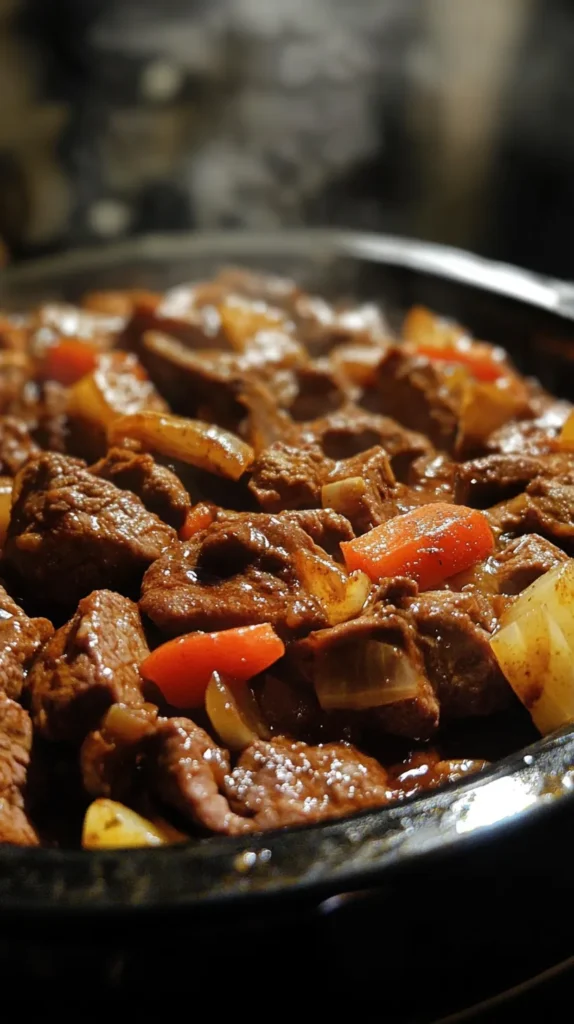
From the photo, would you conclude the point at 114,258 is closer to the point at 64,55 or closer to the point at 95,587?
the point at 95,587

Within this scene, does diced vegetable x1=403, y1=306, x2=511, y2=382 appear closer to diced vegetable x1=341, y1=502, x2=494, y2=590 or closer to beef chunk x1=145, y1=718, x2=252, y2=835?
diced vegetable x1=341, y1=502, x2=494, y2=590

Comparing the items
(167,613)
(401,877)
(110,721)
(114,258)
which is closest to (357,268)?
(114,258)

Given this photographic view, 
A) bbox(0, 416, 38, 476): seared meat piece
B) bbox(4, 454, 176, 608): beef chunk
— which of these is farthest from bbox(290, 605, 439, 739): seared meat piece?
bbox(0, 416, 38, 476): seared meat piece

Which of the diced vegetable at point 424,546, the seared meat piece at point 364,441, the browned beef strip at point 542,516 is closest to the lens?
the diced vegetable at point 424,546

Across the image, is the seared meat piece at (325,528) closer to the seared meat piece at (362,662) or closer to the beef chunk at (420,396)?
the seared meat piece at (362,662)

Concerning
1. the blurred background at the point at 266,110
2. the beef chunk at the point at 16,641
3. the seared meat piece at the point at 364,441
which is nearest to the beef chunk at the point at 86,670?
the beef chunk at the point at 16,641

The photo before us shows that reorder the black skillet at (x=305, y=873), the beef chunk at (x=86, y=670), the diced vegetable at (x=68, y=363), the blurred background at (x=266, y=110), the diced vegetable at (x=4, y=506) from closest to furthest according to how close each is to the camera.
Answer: the black skillet at (x=305, y=873) < the beef chunk at (x=86, y=670) < the diced vegetable at (x=4, y=506) < the diced vegetable at (x=68, y=363) < the blurred background at (x=266, y=110)

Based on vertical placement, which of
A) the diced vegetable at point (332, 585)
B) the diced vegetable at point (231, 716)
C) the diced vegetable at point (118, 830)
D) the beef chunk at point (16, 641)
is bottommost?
the diced vegetable at point (118, 830)
